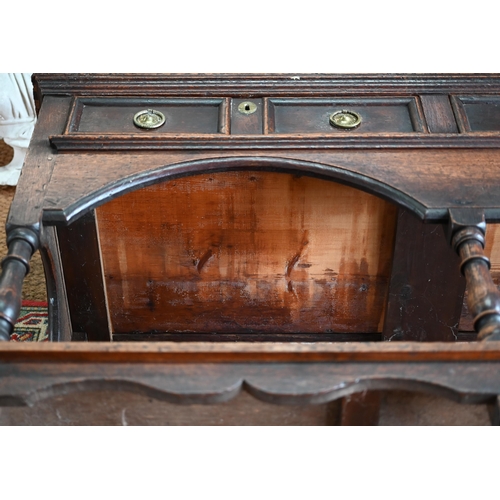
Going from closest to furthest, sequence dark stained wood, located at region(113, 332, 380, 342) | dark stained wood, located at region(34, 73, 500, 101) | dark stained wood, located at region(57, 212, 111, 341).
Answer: dark stained wood, located at region(34, 73, 500, 101) < dark stained wood, located at region(57, 212, 111, 341) < dark stained wood, located at region(113, 332, 380, 342)

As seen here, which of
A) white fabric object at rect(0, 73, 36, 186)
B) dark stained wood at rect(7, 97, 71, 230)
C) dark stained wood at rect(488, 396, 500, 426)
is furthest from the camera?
white fabric object at rect(0, 73, 36, 186)

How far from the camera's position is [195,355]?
4.89 feet

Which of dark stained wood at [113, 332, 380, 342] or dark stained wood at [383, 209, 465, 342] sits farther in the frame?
dark stained wood at [113, 332, 380, 342]

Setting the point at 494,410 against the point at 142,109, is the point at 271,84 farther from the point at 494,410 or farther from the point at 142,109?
the point at 494,410

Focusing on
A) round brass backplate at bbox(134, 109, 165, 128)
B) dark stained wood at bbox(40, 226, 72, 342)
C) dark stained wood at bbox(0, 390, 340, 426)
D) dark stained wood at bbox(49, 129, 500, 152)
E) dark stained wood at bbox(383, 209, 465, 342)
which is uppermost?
round brass backplate at bbox(134, 109, 165, 128)

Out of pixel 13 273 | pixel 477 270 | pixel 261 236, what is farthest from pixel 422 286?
pixel 13 273

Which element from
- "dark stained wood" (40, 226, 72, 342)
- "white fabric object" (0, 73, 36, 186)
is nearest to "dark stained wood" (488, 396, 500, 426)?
"dark stained wood" (40, 226, 72, 342)

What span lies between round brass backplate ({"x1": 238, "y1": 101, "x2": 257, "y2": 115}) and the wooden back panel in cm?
21

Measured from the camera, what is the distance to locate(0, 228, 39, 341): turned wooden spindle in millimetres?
1659

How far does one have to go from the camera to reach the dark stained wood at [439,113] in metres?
2.11

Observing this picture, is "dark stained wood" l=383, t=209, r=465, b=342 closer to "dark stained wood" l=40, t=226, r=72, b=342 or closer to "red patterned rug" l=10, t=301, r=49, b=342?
"dark stained wood" l=40, t=226, r=72, b=342

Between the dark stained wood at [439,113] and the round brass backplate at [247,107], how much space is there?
42cm

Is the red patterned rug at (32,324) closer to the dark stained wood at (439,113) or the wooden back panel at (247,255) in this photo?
the wooden back panel at (247,255)
